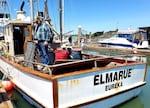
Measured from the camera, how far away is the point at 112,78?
4.88m

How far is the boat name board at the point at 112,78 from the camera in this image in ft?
15.1

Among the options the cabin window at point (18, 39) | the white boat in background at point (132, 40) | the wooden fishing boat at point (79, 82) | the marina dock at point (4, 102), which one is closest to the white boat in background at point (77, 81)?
the wooden fishing boat at point (79, 82)

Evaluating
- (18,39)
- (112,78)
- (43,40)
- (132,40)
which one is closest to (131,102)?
(112,78)

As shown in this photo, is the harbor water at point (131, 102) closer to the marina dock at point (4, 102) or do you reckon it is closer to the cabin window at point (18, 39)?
the marina dock at point (4, 102)

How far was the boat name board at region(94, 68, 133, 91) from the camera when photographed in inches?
181

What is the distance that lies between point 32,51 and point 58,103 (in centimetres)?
208

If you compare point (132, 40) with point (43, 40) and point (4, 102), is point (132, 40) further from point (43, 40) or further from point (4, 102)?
point (4, 102)

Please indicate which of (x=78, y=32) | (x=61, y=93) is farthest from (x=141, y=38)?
(x=61, y=93)

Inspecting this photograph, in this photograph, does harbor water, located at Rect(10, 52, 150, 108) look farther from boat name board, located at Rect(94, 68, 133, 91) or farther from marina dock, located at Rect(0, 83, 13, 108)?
boat name board, located at Rect(94, 68, 133, 91)

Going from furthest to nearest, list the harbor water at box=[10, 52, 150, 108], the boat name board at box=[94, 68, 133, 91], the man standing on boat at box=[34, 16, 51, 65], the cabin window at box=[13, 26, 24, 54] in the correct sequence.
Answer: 1. the cabin window at box=[13, 26, 24, 54]
2. the harbor water at box=[10, 52, 150, 108]
3. the man standing on boat at box=[34, 16, 51, 65]
4. the boat name board at box=[94, 68, 133, 91]

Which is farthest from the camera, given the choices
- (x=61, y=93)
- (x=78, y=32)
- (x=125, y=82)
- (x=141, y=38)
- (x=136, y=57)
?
(x=141, y=38)

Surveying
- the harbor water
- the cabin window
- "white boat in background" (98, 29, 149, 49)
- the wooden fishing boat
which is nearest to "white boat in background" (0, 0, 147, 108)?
the wooden fishing boat

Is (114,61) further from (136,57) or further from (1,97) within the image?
(1,97)

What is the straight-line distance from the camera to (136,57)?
609cm
